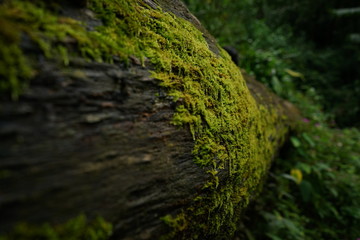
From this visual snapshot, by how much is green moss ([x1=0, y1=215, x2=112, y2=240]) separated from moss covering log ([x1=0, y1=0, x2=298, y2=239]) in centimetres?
2

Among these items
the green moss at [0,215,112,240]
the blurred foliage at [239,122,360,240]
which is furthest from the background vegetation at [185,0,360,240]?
the green moss at [0,215,112,240]

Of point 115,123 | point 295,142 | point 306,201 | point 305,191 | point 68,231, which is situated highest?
point 115,123

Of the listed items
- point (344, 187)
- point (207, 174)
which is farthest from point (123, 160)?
point (344, 187)

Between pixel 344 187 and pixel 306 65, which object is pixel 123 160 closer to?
pixel 344 187

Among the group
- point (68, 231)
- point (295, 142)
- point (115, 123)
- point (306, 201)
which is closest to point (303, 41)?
point (295, 142)

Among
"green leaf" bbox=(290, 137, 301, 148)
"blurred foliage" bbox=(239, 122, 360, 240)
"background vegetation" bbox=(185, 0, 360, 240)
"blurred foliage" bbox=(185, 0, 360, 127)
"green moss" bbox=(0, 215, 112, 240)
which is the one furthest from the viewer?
"blurred foliage" bbox=(185, 0, 360, 127)

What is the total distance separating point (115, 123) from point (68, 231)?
349mm

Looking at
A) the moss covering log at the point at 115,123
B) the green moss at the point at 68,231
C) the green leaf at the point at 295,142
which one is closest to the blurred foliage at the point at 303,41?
the green leaf at the point at 295,142

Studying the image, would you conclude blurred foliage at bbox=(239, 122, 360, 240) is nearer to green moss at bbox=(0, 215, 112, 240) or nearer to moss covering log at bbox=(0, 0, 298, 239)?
moss covering log at bbox=(0, 0, 298, 239)

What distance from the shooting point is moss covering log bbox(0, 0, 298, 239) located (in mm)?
538

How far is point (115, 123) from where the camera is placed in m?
0.73

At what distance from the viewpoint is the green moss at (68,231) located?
1.64 feet

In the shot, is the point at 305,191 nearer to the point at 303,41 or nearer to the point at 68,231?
the point at 68,231

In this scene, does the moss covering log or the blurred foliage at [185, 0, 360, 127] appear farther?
the blurred foliage at [185, 0, 360, 127]
